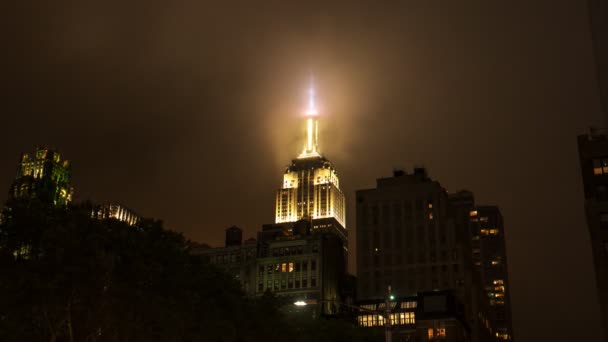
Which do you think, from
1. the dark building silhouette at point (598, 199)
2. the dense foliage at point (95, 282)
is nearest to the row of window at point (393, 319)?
the dark building silhouette at point (598, 199)

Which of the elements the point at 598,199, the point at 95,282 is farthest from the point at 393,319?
the point at 95,282

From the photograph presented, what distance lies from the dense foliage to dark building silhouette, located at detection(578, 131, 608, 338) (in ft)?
143

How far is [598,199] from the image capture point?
3595 inches

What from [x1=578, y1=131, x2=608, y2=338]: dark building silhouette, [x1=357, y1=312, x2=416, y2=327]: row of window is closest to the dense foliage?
[x1=578, y1=131, x2=608, y2=338]: dark building silhouette

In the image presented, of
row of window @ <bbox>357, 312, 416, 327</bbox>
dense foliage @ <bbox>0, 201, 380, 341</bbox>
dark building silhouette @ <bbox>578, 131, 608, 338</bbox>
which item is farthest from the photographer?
row of window @ <bbox>357, 312, 416, 327</bbox>

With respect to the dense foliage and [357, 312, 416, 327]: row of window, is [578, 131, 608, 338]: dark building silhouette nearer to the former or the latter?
the dense foliage

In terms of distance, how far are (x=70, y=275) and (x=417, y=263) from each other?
157064 mm

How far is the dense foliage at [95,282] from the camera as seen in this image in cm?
4994

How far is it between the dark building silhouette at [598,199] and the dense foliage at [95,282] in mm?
43675

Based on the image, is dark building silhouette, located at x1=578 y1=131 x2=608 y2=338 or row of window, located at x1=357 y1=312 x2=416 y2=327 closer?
dark building silhouette, located at x1=578 y1=131 x2=608 y2=338

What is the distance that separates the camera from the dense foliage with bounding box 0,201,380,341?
49938 mm

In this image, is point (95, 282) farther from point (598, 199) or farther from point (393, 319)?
point (393, 319)

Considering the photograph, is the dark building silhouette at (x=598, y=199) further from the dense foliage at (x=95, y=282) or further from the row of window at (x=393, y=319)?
the row of window at (x=393, y=319)

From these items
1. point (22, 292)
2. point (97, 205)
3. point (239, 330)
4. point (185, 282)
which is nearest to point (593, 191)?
point (239, 330)
